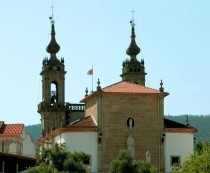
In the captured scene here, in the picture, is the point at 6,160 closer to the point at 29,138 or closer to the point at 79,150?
the point at 79,150

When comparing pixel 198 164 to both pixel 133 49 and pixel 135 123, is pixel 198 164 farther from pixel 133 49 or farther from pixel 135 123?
pixel 133 49

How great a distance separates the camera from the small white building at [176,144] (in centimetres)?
8703

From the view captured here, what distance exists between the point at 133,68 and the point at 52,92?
11995mm

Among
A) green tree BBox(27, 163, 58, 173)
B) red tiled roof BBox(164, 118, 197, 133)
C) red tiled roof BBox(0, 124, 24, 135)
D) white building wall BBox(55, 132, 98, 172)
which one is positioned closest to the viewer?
green tree BBox(27, 163, 58, 173)

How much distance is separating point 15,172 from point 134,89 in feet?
46.5

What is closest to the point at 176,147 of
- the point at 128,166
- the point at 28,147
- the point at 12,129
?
the point at 128,166

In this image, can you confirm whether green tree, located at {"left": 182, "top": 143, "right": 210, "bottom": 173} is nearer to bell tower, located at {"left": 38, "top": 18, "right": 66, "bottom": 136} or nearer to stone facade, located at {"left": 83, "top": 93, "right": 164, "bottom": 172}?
stone facade, located at {"left": 83, "top": 93, "right": 164, "bottom": 172}

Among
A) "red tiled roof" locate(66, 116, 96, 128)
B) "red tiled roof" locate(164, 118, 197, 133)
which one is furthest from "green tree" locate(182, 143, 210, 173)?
"red tiled roof" locate(66, 116, 96, 128)

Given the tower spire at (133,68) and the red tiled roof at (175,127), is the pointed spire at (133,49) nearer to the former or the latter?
the tower spire at (133,68)

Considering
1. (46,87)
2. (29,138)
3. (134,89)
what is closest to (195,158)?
(134,89)

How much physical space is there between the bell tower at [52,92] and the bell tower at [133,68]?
929 centimetres

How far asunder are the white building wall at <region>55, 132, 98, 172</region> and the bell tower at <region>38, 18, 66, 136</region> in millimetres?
34302

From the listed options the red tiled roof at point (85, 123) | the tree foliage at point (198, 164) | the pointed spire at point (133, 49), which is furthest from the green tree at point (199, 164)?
the pointed spire at point (133, 49)

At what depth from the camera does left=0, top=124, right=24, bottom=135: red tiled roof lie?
114 meters
